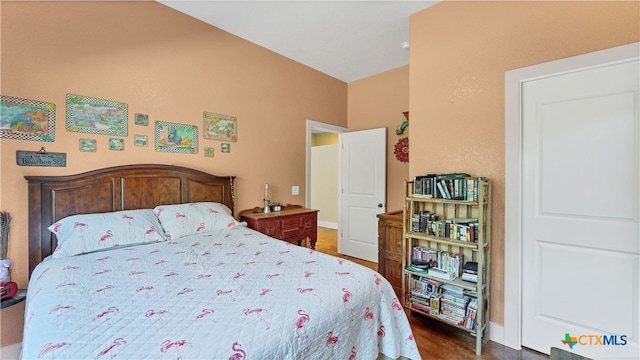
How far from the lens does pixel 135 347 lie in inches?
33.5

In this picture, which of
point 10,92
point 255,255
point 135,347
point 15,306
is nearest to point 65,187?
point 10,92

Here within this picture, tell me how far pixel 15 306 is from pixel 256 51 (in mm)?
3067

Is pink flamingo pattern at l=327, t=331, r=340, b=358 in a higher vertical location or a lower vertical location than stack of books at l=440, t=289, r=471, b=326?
higher

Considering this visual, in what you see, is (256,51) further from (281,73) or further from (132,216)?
(132,216)

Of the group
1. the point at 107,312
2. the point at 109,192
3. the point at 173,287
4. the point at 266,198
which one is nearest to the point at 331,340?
the point at 173,287

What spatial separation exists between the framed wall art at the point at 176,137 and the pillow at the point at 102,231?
2.33ft

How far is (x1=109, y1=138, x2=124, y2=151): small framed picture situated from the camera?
2.22 m

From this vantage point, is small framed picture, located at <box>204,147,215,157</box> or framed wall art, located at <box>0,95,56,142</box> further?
small framed picture, located at <box>204,147,215,157</box>

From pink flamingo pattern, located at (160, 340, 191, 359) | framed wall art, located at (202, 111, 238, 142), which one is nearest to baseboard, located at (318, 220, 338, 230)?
framed wall art, located at (202, 111, 238, 142)

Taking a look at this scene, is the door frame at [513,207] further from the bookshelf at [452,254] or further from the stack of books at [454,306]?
the stack of books at [454,306]

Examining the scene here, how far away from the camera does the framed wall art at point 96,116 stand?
2053mm

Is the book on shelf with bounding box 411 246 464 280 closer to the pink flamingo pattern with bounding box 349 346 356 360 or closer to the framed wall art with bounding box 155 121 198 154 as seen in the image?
the pink flamingo pattern with bounding box 349 346 356 360

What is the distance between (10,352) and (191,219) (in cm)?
137

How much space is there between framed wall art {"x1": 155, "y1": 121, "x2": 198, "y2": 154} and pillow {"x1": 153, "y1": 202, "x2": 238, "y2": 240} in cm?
57
